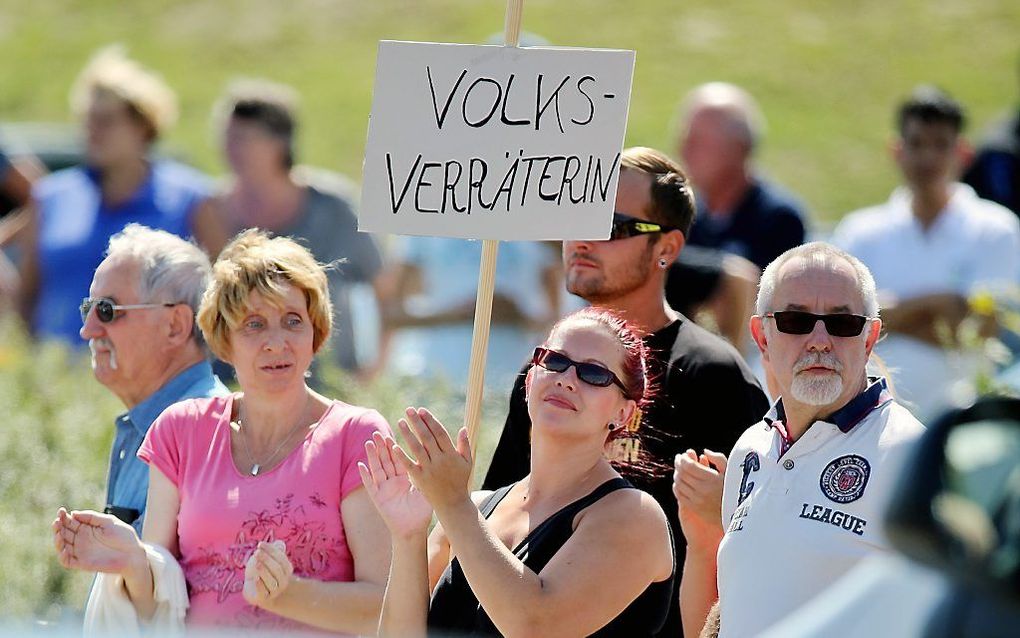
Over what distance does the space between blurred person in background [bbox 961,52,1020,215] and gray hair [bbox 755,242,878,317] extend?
19.2 feet

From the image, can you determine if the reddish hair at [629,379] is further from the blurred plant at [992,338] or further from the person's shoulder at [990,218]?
the person's shoulder at [990,218]

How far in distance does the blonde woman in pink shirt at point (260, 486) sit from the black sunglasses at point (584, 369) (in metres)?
0.53

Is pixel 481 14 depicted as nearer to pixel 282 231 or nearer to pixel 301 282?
pixel 282 231

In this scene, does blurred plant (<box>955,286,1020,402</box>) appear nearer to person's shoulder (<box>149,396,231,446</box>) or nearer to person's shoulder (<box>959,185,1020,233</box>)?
person's shoulder (<box>959,185,1020,233</box>)

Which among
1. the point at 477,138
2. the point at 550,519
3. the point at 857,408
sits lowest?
the point at 550,519

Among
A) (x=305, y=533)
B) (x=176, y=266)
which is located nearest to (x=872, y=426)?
(x=305, y=533)

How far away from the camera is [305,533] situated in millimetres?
4414

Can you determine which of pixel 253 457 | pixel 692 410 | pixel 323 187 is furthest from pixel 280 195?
pixel 692 410

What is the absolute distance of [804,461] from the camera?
3.91 metres

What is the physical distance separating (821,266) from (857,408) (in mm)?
369

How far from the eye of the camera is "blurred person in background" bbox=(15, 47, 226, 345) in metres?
8.36

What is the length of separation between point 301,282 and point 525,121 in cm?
78

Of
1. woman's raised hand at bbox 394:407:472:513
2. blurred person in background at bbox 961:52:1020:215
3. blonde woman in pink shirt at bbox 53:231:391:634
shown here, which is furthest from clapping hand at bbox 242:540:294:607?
blurred person in background at bbox 961:52:1020:215

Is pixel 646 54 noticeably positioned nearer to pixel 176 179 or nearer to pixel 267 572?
pixel 176 179
